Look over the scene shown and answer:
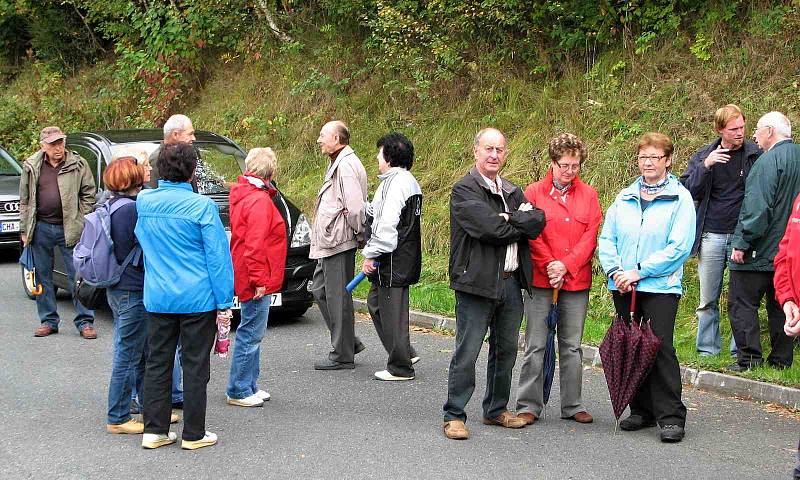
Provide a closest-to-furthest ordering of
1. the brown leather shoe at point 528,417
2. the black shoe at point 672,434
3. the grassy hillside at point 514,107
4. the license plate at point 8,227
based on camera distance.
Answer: the black shoe at point 672,434, the brown leather shoe at point 528,417, the grassy hillside at point 514,107, the license plate at point 8,227

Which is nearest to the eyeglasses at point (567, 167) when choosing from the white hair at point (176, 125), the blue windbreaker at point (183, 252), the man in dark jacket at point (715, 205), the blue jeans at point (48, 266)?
the man in dark jacket at point (715, 205)

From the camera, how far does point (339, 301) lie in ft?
26.6

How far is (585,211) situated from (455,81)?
8694 mm

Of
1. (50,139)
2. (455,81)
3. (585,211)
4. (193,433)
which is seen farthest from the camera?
(455,81)

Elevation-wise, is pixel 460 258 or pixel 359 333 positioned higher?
pixel 460 258

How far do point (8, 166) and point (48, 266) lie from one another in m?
6.77

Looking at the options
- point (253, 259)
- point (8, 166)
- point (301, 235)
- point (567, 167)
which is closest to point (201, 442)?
point (253, 259)

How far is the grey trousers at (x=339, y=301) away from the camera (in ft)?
26.6

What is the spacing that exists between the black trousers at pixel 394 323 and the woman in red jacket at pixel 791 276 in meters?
3.21

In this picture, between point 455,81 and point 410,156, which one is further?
point 455,81

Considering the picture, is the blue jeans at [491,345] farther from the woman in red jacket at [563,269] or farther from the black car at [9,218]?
the black car at [9,218]

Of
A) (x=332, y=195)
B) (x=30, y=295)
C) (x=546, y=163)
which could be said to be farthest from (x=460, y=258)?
(x=30, y=295)

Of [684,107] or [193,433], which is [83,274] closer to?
[193,433]

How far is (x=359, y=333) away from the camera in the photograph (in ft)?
32.0
